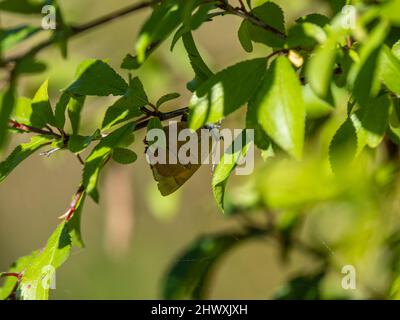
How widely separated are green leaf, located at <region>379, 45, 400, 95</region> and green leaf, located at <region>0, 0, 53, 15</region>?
0.96 feet

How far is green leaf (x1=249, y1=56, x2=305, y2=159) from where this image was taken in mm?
558

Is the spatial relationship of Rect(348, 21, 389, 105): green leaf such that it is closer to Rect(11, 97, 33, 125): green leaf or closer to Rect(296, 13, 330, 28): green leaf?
Rect(296, 13, 330, 28): green leaf

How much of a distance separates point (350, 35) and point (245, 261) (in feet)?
7.35

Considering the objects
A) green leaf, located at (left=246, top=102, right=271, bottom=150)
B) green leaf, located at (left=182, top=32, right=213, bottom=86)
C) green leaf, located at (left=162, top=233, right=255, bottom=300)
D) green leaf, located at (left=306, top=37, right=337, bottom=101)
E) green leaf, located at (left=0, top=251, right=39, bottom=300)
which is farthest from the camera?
green leaf, located at (left=162, top=233, right=255, bottom=300)

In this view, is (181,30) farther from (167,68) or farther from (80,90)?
(167,68)

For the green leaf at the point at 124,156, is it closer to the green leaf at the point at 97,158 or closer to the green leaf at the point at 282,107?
the green leaf at the point at 97,158

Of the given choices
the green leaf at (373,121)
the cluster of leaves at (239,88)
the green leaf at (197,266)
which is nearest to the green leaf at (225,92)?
the cluster of leaves at (239,88)

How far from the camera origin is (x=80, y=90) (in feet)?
2.36

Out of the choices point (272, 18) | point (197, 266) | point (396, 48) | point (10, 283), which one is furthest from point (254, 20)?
point (197, 266)

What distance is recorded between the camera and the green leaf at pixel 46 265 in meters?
0.76

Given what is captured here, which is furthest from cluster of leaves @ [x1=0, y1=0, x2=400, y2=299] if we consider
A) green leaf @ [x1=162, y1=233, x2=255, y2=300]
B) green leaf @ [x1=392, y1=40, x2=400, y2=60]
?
green leaf @ [x1=162, y1=233, x2=255, y2=300]

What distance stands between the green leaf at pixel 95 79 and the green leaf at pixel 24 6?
67 millimetres
